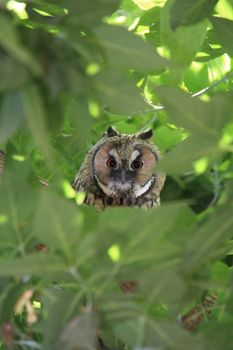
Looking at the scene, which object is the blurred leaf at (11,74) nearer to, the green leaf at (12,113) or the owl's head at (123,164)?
the green leaf at (12,113)

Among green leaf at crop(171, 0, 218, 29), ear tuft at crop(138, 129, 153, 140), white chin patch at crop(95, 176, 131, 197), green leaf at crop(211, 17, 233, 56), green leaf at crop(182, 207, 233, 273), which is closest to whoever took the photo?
green leaf at crop(182, 207, 233, 273)

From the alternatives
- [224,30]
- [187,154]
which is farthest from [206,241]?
[224,30]

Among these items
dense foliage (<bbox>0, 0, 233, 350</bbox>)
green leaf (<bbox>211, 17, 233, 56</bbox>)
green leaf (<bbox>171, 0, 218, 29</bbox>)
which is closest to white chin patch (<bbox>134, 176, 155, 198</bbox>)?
green leaf (<bbox>211, 17, 233, 56</bbox>)

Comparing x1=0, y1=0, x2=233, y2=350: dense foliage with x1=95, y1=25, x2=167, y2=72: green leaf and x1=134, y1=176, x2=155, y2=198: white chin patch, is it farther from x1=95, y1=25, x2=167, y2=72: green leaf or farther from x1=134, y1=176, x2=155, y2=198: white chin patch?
x1=134, y1=176, x2=155, y2=198: white chin patch

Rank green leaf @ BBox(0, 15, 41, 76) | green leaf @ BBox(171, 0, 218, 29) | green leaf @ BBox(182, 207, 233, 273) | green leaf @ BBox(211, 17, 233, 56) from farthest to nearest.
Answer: green leaf @ BBox(211, 17, 233, 56), green leaf @ BBox(171, 0, 218, 29), green leaf @ BBox(182, 207, 233, 273), green leaf @ BBox(0, 15, 41, 76)

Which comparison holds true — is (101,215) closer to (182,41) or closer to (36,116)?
(36,116)

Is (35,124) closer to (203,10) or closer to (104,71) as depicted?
(104,71)
